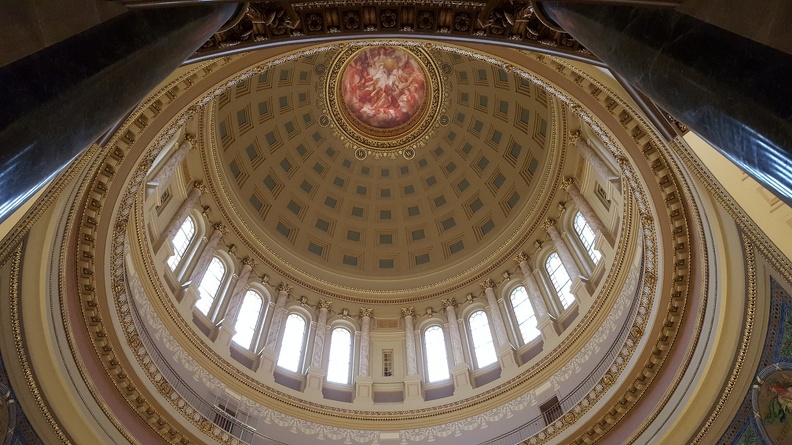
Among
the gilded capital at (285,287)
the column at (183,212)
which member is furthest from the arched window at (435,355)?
the column at (183,212)

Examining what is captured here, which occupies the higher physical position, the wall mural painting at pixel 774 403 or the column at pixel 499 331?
the column at pixel 499 331

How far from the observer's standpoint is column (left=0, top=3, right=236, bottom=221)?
3516mm

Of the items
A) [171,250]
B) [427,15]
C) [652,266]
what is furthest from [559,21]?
[171,250]

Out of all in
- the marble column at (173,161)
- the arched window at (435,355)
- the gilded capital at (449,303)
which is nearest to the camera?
the marble column at (173,161)

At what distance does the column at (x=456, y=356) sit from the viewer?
61.4 feet

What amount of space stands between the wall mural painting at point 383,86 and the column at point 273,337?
9.78m

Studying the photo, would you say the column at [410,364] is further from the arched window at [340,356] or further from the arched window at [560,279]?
the arched window at [560,279]

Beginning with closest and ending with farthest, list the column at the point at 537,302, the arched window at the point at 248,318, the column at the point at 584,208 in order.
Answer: the column at the point at 584,208 → the column at the point at 537,302 → the arched window at the point at 248,318

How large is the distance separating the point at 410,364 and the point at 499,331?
3.42m

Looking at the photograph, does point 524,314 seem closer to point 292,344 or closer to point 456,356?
point 456,356

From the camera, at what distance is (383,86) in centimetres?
2706

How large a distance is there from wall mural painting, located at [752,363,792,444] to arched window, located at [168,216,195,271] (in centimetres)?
1545

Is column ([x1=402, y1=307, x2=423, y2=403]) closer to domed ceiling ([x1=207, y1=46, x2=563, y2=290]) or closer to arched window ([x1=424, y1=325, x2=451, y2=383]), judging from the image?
arched window ([x1=424, y1=325, x2=451, y2=383])

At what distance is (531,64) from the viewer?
12.0m
